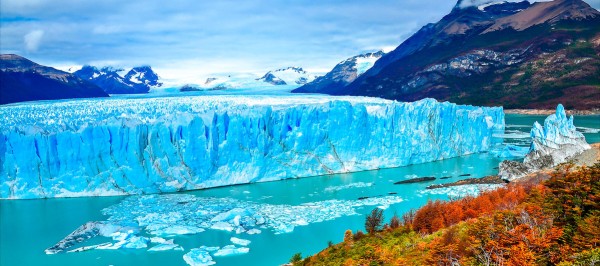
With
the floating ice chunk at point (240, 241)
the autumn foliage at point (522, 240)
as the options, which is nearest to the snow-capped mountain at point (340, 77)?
the floating ice chunk at point (240, 241)

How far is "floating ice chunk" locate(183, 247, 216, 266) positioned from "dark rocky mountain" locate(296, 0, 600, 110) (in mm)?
53601

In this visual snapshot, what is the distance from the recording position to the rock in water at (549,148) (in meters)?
20.8

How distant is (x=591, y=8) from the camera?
81625 mm

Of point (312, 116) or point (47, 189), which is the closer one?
point (47, 189)

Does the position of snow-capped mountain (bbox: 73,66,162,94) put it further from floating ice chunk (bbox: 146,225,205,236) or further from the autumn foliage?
the autumn foliage

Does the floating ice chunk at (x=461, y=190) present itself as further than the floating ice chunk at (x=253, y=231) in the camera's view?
Yes

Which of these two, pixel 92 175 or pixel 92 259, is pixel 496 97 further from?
pixel 92 259

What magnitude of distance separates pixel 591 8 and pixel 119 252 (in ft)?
304

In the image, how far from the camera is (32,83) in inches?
2982

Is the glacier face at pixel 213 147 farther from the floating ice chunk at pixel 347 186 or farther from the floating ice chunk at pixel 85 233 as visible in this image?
the floating ice chunk at pixel 85 233

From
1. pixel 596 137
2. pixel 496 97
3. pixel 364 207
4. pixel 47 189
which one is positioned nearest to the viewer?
pixel 364 207

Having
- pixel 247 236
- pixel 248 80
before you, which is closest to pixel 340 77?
pixel 248 80

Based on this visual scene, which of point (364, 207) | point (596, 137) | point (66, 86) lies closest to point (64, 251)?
point (364, 207)

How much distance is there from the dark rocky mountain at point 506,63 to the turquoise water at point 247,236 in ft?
137
